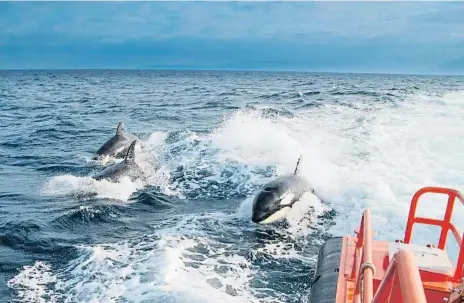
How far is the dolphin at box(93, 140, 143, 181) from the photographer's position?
46.6 ft

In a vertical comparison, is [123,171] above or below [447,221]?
below

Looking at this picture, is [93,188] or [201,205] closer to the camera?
[201,205]

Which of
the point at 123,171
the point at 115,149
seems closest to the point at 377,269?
the point at 123,171

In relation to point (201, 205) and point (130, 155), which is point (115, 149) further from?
point (201, 205)

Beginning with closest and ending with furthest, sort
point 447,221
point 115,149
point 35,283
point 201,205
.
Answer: point 447,221
point 35,283
point 201,205
point 115,149

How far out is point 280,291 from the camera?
8102 mm

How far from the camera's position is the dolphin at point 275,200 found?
1116 cm

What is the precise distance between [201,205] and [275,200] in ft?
8.03

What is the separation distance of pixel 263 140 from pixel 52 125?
50.5 ft

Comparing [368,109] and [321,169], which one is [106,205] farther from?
[368,109]

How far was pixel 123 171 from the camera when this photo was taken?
14.6 meters

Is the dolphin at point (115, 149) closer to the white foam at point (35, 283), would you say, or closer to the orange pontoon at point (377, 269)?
the white foam at point (35, 283)

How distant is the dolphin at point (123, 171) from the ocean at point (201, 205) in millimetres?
381

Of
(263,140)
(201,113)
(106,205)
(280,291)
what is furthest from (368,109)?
(280,291)
